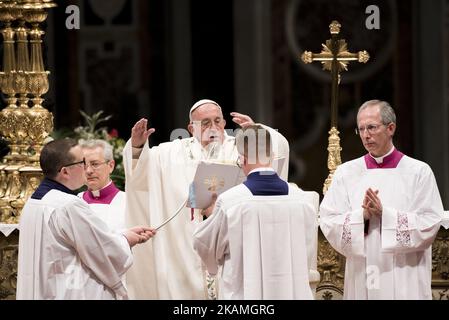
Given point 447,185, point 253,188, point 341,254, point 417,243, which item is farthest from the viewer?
point 447,185

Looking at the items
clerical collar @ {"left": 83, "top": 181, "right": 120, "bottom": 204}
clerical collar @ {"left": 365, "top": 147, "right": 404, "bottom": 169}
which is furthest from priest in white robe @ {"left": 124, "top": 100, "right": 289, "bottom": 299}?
clerical collar @ {"left": 365, "top": 147, "right": 404, "bottom": 169}

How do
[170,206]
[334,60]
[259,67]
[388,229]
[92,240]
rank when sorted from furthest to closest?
[259,67], [334,60], [170,206], [388,229], [92,240]

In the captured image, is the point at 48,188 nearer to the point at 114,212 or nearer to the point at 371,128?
the point at 114,212

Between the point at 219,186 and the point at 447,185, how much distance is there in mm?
5289

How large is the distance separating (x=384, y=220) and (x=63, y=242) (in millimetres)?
2044

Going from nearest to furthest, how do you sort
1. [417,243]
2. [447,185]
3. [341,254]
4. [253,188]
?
[253,188] → [417,243] → [341,254] → [447,185]

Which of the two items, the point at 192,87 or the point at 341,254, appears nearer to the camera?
the point at 341,254

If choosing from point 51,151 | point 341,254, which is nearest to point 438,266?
point 341,254

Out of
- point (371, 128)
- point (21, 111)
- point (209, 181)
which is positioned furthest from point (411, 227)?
point (21, 111)

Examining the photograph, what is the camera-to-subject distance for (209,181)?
409 inches

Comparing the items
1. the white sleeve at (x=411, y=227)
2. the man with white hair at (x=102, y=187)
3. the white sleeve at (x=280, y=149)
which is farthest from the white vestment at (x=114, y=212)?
the white sleeve at (x=411, y=227)

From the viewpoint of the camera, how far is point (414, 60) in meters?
15.9

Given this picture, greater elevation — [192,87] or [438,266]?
[192,87]
